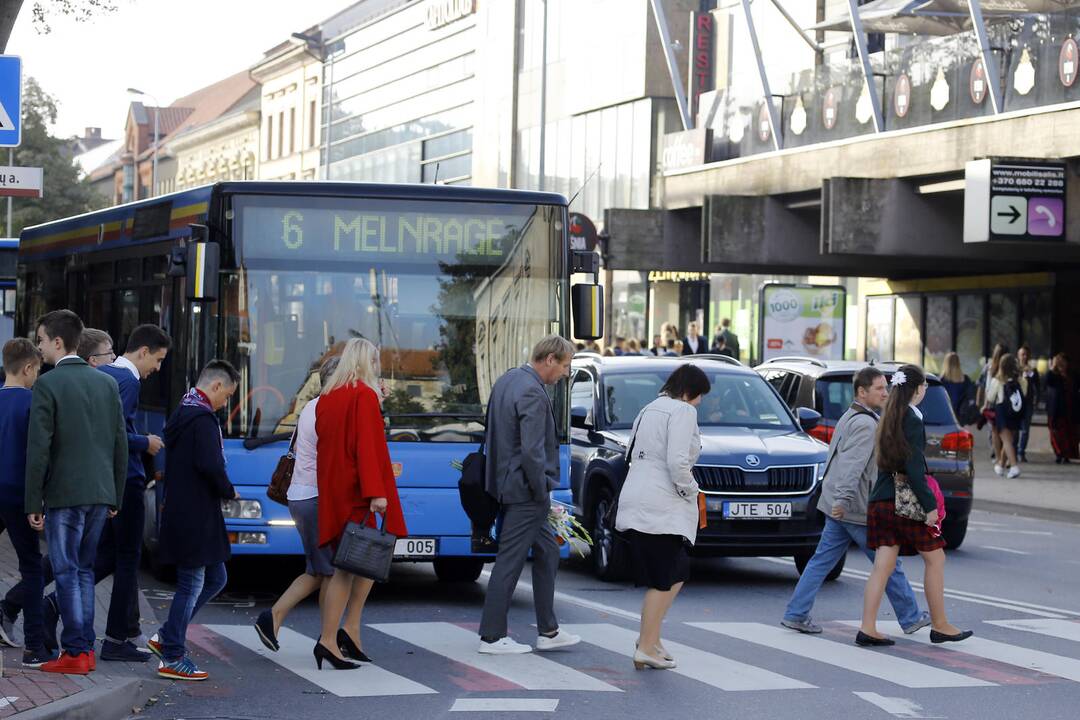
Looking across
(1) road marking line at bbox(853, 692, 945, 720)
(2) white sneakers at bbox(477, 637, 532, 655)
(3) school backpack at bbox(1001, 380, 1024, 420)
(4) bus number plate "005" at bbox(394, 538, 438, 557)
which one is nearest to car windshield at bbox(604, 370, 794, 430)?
(4) bus number plate "005" at bbox(394, 538, 438, 557)

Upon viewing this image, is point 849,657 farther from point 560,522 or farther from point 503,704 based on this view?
point 503,704

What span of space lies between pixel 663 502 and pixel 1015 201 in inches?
676

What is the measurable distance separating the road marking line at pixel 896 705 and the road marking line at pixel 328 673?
6.77 ft

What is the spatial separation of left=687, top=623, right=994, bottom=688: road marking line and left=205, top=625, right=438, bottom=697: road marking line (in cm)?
236

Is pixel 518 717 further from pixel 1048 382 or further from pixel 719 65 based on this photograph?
pixel 719 65

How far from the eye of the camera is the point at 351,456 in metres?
8.92

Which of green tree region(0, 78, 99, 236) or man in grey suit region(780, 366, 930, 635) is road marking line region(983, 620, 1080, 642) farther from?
green tree region(0, 78, 99, 236)

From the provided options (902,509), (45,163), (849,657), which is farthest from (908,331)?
(45,163)

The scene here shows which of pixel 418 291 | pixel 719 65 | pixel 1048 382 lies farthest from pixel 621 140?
pixel 418 291

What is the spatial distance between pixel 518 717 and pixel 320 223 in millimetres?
4635

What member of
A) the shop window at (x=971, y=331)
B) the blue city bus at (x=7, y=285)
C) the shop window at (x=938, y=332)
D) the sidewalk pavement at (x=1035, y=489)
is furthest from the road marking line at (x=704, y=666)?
the shop window at (x=938, y=332)

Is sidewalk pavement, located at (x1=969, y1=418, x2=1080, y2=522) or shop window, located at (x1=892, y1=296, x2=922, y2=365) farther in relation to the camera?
shop window, located at (x1=892, y1=296, x2=922, y2=365)

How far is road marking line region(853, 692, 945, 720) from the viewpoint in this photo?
806cm

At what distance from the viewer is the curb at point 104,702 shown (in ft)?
23.8
